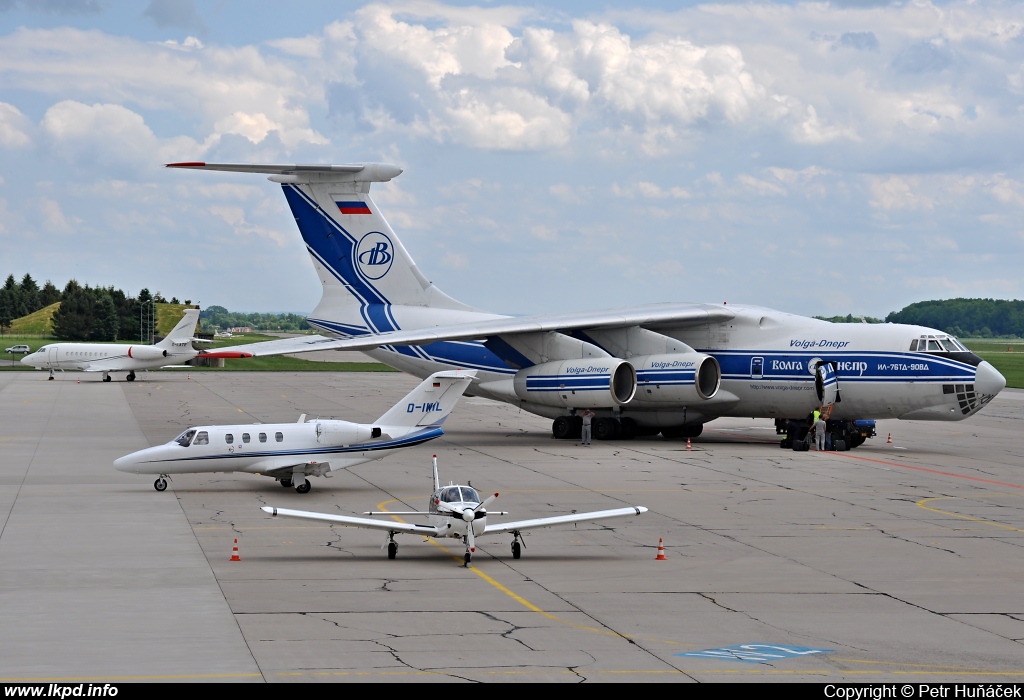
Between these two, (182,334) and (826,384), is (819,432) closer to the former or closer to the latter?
(826,384)

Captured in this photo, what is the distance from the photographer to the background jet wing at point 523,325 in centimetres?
3234

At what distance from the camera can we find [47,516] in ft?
70.7

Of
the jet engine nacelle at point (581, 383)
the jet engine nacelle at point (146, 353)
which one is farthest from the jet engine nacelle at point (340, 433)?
the jet engine nacelle at point (146, 353)

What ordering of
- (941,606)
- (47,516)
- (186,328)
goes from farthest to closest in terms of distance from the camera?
(186,328), (47,516), (941,606)

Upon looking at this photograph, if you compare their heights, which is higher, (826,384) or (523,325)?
(523,325)

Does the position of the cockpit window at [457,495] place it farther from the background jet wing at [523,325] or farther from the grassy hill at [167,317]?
the grassy hill at [167,317]

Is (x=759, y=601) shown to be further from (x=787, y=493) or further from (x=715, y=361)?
Result: (x=715, y=361)

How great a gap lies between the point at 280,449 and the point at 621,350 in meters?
15.3

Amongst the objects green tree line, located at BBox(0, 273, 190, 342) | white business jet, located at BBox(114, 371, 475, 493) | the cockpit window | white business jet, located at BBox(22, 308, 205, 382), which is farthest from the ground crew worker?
green tree line, located at BBox(0, 273, 190, 342)

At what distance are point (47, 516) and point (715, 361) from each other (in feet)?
67.4

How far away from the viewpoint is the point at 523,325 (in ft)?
114

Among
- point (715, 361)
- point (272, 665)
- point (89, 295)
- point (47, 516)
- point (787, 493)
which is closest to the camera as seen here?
point (272, 665)

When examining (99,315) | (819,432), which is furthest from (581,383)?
(99,315)

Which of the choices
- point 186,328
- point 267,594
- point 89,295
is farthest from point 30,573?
point 89,295
